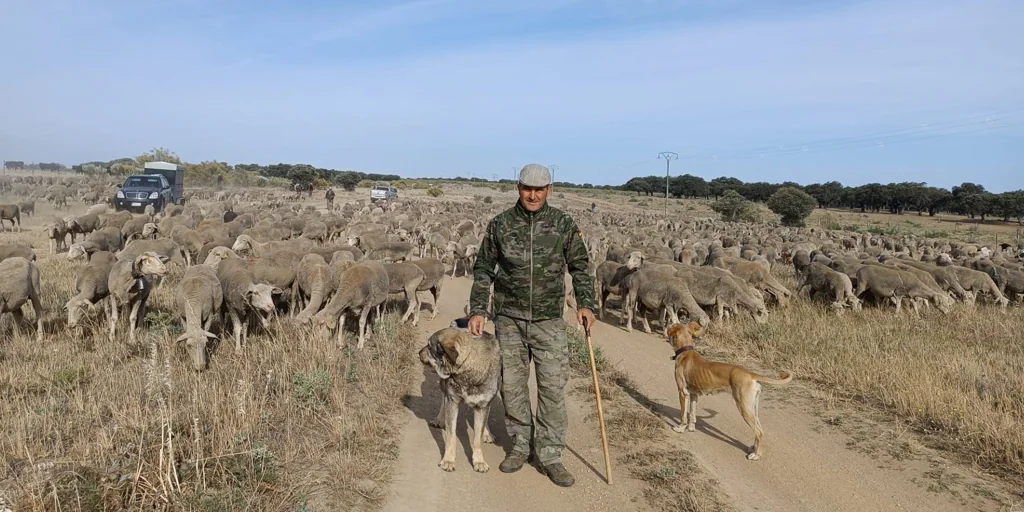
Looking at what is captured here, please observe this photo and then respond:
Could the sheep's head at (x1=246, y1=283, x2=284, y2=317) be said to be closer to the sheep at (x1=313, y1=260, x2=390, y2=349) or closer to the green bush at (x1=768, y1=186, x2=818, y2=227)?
the sheep at (x1=313, y1=260, x2=390, y2=349)

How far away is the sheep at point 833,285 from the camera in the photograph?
1509 cm

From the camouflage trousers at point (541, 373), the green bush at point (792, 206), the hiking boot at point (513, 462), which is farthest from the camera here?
the green bush at point (792, 206)

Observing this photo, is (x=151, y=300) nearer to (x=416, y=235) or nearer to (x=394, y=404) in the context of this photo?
(x=394, y=404)

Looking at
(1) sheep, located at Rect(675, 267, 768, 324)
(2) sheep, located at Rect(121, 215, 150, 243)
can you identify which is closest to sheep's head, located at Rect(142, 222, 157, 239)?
(2) sheep, located at Rect(121, 215, 150, 243)

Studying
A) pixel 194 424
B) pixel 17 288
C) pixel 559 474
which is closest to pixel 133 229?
pixel 17 288

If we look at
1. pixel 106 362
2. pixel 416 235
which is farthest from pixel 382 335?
pixel 416 235

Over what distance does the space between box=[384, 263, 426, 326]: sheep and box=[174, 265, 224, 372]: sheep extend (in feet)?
12.5

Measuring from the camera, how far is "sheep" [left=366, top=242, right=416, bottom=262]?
18297mm

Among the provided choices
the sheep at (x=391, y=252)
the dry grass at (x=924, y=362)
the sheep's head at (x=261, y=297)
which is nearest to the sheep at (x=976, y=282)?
the dry grass at (x=924, y=362)

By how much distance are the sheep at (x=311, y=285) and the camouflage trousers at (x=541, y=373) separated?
5.30 metres

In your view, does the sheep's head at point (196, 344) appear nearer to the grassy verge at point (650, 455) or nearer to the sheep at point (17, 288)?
the sheep at point (17, 288)

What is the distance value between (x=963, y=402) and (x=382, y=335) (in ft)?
29.5

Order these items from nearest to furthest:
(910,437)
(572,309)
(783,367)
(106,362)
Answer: (910,437) → (106,362) → (783,367) → (572,309)

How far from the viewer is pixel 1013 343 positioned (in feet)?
38.0
